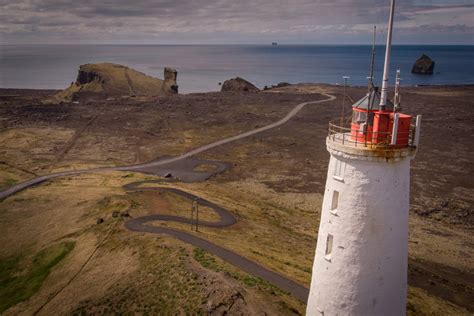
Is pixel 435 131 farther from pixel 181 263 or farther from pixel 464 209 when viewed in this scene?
pixel 181 263

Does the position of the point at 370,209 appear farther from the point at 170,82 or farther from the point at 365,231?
the point at 170,82

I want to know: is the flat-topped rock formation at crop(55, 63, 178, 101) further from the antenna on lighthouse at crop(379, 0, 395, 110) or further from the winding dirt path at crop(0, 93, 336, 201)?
the antenna on lighthouse at crop(379, 0, 395, 110)

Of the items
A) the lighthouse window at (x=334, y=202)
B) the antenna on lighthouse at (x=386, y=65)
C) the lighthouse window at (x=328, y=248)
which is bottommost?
the lighthouse window at (x=328, y=248)

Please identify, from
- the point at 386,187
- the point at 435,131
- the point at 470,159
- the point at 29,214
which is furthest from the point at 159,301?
the point at 435,131

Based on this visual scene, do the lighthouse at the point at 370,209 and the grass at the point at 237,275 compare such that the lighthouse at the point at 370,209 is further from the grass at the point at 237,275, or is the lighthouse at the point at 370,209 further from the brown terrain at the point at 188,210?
the grass at the point at 237,275

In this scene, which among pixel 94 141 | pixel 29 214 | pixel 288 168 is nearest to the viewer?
pixel 29 214

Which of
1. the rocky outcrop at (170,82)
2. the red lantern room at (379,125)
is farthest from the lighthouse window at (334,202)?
the rocky outcrop at (170,82)
